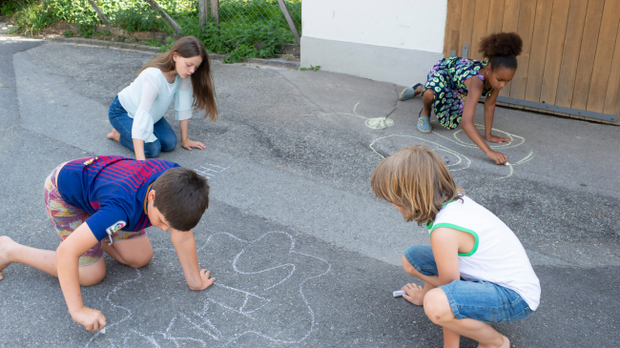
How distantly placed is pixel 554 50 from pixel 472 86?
3.93 ft

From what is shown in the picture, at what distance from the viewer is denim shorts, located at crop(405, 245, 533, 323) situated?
1694 millimetres

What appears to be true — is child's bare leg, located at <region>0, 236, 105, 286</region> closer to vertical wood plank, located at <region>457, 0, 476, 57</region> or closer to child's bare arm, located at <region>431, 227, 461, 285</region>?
child's bare arm, located at <region>431, 227, 461, 285</region>

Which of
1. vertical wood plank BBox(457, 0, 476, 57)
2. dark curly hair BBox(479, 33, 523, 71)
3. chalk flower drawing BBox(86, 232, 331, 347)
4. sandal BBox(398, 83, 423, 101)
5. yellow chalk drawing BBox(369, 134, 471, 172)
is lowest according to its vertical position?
chalk flower drawing BBox(86, 232, 331, 347)

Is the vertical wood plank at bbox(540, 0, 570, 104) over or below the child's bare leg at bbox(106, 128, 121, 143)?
over

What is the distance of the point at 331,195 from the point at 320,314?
1188 mm

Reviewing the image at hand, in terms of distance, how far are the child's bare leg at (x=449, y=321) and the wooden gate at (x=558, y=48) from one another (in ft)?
11.1

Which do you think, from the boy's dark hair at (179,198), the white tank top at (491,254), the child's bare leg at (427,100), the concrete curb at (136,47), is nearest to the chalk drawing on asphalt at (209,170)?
the boy's dark hair at (179,198)

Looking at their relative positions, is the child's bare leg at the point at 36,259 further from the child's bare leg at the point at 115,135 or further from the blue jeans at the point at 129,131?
the child's bare leg at the point at 115,135

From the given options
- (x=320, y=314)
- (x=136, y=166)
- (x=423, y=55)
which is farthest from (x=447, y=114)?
(x=136, y=166)

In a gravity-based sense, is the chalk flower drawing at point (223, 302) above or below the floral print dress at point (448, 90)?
below

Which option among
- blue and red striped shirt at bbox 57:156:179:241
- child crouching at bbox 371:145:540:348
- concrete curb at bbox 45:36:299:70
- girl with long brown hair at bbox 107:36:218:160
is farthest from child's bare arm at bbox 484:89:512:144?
blue and red striped shirt at bbox 57:156:179:241

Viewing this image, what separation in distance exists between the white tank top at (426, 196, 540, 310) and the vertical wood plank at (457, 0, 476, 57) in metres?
3.42

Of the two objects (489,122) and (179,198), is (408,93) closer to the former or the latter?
(489,122)

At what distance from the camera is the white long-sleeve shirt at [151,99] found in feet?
11.2
